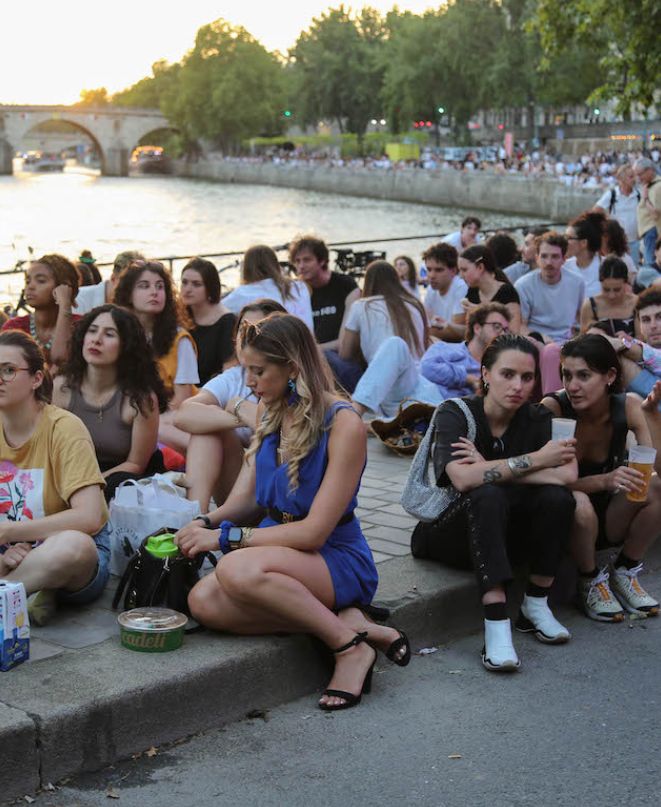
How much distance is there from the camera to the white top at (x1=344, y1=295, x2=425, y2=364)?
7.68m

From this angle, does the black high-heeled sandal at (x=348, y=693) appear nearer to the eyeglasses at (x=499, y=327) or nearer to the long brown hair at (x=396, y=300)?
the eyeglasses at (x=499, y=327)

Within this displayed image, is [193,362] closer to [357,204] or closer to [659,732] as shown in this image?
[659,732]

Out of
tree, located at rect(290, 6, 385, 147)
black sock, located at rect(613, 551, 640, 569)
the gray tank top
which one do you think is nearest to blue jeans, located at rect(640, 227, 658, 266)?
black sock, located at rect(613, 551, 640, 569)

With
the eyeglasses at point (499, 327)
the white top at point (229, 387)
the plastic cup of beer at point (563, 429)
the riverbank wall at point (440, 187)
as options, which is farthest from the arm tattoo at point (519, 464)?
the riverbank wall at point (440, 187)

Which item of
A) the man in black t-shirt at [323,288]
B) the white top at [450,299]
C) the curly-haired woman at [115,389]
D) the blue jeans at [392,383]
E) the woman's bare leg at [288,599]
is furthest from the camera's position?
the white top at [450,299]

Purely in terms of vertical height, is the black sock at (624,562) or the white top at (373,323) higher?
the white top at (373,323)

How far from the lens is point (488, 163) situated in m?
60.1

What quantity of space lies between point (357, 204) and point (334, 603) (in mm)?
58859

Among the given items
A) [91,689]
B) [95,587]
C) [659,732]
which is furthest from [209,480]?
[659,732]

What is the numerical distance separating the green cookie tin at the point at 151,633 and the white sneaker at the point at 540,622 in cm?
132

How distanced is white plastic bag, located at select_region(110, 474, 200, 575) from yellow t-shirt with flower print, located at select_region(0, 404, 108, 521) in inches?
12.2

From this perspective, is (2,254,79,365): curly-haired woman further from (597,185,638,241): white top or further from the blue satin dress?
(597,185,638,241): white top

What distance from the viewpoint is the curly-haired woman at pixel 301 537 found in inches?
149

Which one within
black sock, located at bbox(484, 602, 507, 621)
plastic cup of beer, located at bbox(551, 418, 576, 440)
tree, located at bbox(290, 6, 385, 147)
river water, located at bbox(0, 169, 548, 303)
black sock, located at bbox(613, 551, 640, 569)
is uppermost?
tree, located at bbox(290, 6, 385, 147)
